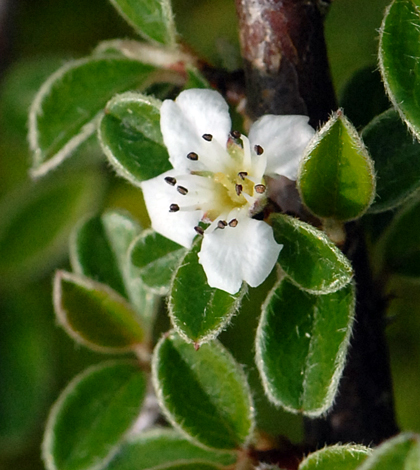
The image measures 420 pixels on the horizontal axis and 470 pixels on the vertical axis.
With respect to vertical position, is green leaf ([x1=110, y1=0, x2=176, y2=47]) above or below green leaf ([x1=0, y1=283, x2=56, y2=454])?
above

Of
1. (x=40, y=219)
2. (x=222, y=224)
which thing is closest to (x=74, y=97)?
(x=222, y=224)

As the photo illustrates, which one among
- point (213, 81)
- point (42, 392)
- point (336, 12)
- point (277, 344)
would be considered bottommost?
point (42, 392)

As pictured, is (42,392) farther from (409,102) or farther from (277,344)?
(409,102)

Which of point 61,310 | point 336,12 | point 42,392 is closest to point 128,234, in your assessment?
point 61,310

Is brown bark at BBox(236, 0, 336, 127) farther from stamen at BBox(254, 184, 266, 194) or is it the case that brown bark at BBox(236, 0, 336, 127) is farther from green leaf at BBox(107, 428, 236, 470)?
green leaf at BBox(107, 428, 236, 470)

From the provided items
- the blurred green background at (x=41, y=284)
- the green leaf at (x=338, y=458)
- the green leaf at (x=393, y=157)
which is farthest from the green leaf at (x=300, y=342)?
the blurred green background at (x=41, y=284)

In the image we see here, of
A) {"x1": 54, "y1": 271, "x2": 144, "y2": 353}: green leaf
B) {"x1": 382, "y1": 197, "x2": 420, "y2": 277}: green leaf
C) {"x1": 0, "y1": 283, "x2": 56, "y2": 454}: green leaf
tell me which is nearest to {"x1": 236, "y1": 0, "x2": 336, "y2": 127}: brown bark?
{"x1": 382, "y1": 197, "x2": 420, "y2": 277}: green leaf
